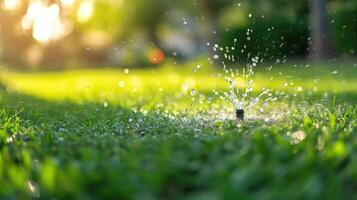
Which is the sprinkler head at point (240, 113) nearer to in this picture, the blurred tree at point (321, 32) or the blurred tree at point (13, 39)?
the blurred tree at point (321, 32)

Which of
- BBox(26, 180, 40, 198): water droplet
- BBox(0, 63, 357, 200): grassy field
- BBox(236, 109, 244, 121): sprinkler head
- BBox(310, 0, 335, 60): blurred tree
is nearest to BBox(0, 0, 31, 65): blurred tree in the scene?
BBox(310, 0, 335, 60): blurred tree

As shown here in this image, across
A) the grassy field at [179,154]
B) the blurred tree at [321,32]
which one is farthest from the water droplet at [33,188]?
the blurred tree at [321,32]

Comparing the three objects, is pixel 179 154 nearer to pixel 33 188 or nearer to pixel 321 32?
pixel 33 188

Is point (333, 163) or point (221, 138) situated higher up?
point (221, 138)

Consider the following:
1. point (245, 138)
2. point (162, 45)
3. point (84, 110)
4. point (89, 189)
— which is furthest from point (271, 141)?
point (162, 45)

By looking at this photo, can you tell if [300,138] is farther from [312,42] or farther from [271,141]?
[312,42]

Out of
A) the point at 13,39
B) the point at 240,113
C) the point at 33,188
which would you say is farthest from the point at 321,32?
the point at 13,39

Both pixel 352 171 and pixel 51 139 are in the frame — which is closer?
pixel 352 171

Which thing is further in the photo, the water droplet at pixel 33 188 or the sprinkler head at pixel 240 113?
the sprinkler head at pixel 240 113

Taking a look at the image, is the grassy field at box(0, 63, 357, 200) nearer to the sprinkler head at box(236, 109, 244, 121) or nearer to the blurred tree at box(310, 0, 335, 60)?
the sprinkler head at box(236, 109, 244, 121)
